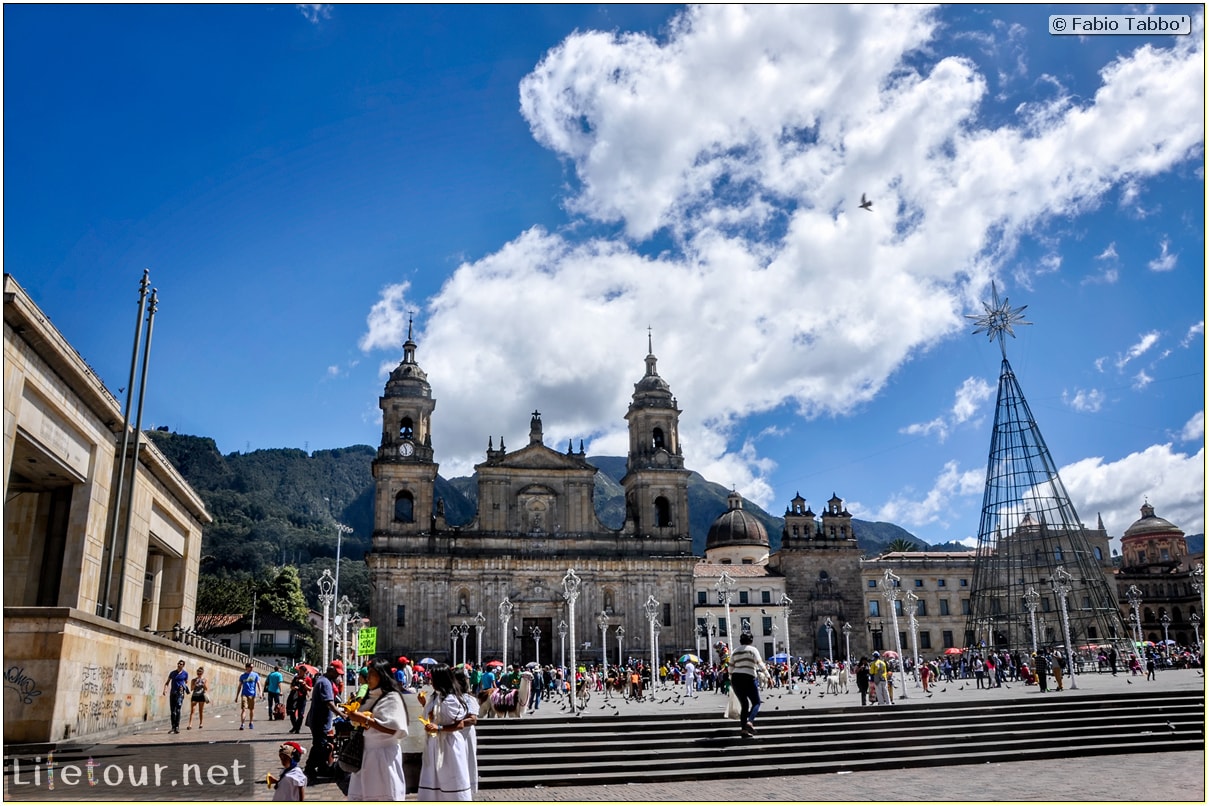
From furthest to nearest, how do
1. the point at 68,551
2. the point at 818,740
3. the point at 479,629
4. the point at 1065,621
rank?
1. the point at 479,629
2. the point at 1065,621
3. the point at 68,551
4. the point at 818,740

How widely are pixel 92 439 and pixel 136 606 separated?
7514mm

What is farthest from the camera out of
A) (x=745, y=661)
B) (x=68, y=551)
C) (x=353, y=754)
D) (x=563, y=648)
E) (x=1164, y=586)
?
(x=1164, y=586)

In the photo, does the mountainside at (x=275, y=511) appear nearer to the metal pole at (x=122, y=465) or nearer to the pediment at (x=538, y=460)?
the pediment at (x=538, y=460)

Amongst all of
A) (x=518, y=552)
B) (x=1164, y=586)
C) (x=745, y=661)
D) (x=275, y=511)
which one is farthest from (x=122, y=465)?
(x=275, y=511)

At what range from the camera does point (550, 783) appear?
13258mm

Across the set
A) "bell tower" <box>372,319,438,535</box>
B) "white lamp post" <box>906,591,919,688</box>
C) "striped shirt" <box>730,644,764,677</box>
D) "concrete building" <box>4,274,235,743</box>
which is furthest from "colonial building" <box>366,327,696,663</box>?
"striped shirt" <box>730,644,764,677</box>

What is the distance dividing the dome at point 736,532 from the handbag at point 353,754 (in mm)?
66789

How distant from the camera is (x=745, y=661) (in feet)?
45.2

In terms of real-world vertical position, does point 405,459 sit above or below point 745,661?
above

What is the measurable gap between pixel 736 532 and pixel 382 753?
6783 centimetres

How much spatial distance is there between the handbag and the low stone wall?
10.3 m

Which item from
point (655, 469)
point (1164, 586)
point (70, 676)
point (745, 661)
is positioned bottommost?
point (70, 676)

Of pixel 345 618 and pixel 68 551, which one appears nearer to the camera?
pixel 68 551

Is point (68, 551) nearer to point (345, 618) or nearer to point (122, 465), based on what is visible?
point (122, 465)
